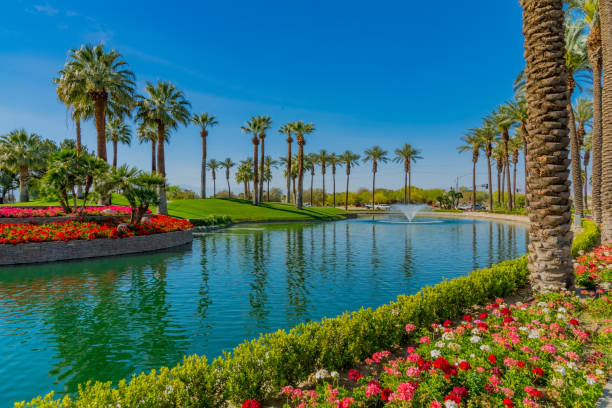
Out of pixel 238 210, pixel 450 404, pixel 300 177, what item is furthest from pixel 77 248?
pixel 300 177

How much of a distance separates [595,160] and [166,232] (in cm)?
3358

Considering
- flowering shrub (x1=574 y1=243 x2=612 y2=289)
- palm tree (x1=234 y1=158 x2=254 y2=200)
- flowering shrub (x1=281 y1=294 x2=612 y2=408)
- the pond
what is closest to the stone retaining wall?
the pond

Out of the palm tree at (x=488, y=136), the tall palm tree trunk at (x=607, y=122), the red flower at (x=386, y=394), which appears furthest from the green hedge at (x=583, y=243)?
the palm tree at (x=488, y=136)

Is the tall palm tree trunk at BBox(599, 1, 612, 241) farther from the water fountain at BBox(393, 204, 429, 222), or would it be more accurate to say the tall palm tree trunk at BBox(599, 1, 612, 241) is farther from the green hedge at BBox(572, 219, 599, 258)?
the water fountain at BBox(393, 204, 429, 222)

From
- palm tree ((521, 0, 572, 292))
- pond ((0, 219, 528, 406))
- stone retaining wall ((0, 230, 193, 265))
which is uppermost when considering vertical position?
palm tree ((521, 0, 572, 292))

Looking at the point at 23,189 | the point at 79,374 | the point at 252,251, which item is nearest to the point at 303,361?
the point at 79,374

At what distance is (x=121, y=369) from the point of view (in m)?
6.55

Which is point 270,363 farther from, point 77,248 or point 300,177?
point 300,177

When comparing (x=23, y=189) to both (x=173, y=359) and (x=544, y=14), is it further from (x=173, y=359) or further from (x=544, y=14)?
(x=544, y=14)

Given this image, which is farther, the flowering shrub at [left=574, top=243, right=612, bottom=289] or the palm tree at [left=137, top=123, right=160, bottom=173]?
the palm tree at [left=137, top=123, right=160, bottom=173]

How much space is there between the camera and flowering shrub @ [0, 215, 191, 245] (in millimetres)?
18016

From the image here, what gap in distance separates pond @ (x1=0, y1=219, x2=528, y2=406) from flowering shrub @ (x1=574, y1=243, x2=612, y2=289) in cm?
458

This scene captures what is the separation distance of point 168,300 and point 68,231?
509 inches

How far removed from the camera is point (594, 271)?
10641mm
